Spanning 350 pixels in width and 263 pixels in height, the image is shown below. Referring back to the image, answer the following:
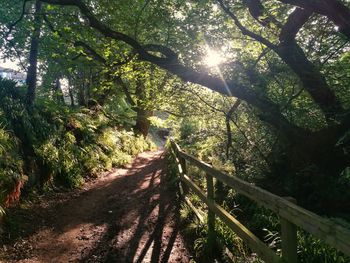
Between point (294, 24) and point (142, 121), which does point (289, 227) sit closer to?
point (294, 24)

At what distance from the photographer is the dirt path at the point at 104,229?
5.37 meters

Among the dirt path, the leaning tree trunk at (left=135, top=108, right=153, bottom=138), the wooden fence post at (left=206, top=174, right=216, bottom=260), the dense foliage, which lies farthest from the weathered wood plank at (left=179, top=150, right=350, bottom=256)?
the leaning tree trunk at (left=135, top=108, right=153, bottom=138)

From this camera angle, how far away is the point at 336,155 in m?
6.80

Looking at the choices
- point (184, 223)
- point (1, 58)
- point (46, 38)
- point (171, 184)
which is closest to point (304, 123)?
point (184, 223)

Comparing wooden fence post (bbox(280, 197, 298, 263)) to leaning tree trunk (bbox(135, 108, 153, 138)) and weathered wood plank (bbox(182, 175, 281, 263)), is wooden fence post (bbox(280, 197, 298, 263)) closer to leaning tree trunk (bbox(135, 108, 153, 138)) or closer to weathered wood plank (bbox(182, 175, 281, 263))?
weathered wood plank (bbox(182, 175, 281, 263))

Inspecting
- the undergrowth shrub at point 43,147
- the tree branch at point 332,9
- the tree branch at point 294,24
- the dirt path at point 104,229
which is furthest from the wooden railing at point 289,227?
the undergrowth shrub at point 43,147

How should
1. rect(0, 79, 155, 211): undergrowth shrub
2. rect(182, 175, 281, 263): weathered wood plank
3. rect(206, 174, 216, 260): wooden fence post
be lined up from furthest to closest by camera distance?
rect(0, 79, 155, 211): undergrowth shrub, rect(206, 174, 216, 260): wooden fence post, rect(182, 175, 281, 263): weathered wood plank

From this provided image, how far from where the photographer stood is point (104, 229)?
6609mm

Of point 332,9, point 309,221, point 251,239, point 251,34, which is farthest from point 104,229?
point 332,9

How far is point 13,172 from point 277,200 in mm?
5930

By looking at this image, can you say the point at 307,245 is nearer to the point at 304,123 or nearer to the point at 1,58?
the point at 304,123

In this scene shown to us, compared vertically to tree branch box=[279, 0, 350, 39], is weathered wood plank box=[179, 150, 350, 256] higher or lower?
lower

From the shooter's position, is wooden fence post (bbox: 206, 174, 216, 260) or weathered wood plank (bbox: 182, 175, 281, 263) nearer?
weathered wood plank (bbox: 182, 175, 281, 263)

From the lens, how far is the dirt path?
5367 millimetres
